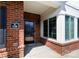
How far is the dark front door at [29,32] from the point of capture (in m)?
10.5

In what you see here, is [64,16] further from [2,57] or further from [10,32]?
[2,57]

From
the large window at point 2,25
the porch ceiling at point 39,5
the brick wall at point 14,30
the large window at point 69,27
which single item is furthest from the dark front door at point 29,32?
the large window at point 2,25

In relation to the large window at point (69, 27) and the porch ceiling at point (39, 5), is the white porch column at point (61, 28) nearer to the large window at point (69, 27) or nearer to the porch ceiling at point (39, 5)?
the large window at point (69, 27)

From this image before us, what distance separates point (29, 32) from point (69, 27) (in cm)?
432

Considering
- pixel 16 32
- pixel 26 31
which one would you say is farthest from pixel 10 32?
pixel 26 31

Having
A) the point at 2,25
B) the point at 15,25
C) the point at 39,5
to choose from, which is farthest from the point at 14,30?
the point at 39,5

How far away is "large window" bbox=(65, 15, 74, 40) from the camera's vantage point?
7.16 meters

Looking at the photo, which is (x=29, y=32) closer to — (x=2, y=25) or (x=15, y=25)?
(x=15, y=25)

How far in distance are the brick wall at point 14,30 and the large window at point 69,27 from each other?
3148 mm

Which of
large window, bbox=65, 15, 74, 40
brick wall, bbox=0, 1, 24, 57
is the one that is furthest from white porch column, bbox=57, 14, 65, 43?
brick wall, bbox=0, 1, 24, 57

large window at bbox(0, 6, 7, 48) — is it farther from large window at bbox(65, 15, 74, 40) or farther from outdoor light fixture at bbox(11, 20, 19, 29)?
large window at bbox(65, 15, 74, 40)

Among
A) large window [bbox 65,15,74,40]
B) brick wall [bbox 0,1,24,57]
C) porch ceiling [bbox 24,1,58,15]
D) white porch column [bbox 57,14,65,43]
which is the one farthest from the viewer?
large window [bbox 65,15,74,40]

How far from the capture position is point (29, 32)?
10.6 m

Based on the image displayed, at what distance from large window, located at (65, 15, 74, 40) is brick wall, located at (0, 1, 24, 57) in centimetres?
315
